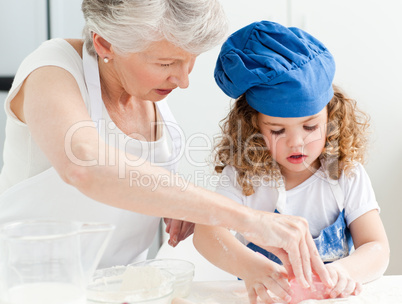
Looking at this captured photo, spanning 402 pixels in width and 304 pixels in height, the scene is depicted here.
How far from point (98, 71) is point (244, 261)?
0.58 metres

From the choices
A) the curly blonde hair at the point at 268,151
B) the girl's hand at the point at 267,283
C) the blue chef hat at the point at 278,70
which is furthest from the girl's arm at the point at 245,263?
the blue chef hat at the point at 278,70

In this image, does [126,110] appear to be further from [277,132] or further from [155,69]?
[277,132]

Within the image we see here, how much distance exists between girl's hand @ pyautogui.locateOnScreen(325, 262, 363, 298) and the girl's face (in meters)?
0.36

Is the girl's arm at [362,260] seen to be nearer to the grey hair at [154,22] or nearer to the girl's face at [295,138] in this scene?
the girl's face at [295,138]

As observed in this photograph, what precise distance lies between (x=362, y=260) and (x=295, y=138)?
0.34 m

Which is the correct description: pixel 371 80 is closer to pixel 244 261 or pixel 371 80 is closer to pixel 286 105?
pixel 286 105

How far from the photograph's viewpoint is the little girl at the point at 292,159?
3.88 feet

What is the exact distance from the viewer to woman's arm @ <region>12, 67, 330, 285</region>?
844 millimetres

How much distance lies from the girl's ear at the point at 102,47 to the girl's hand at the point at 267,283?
1.99 feet

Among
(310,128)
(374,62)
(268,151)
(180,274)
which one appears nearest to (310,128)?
(310,128)

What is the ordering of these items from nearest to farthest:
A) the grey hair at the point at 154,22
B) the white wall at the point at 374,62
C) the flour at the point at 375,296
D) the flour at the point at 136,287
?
the flour at the point at 136,287, the flour at the point at 375,296, the grey hair at the point at 154,22, the white wall at the point at 374,62

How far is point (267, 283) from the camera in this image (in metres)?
1.00

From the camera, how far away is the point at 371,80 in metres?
2.39

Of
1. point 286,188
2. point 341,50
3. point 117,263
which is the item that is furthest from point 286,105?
point 341,50
